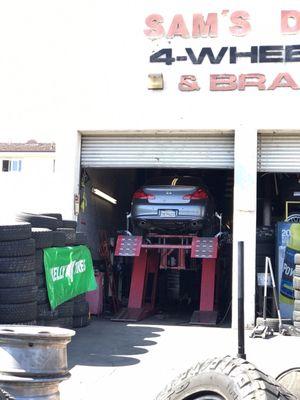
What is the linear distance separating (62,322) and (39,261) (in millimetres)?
1230

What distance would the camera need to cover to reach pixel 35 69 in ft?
39.0

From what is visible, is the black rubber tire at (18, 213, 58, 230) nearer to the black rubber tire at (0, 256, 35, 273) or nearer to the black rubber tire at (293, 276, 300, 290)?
the black rubber tire at (0, 256, 35, 273)

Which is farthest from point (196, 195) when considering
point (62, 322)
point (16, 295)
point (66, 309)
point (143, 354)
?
point (16, 295)

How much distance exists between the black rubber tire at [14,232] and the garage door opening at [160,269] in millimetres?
4132

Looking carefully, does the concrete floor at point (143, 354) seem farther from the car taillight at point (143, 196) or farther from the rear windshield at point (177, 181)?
the rear windshield at point (177, 181)

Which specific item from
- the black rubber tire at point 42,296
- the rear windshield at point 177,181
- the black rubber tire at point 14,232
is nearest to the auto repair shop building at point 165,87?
the rear windshield at point 177,181

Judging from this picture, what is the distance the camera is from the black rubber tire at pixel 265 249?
11.5m

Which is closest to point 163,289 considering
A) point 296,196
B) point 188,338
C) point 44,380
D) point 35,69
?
point 296,196

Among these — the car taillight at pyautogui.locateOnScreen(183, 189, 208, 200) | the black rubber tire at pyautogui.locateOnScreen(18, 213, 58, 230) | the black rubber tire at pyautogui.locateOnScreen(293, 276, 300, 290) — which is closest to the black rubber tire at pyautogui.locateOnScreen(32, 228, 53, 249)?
the black rubber tire at pyautogui.locateOnScreen(18, 213, 58, 230)

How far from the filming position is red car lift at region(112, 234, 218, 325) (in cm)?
1122

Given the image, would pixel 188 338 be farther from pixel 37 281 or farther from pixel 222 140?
pixel 222 140

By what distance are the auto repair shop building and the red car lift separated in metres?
0.74

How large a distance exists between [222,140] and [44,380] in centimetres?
835

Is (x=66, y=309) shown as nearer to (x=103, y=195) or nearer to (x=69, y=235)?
(x=69, y=235)
